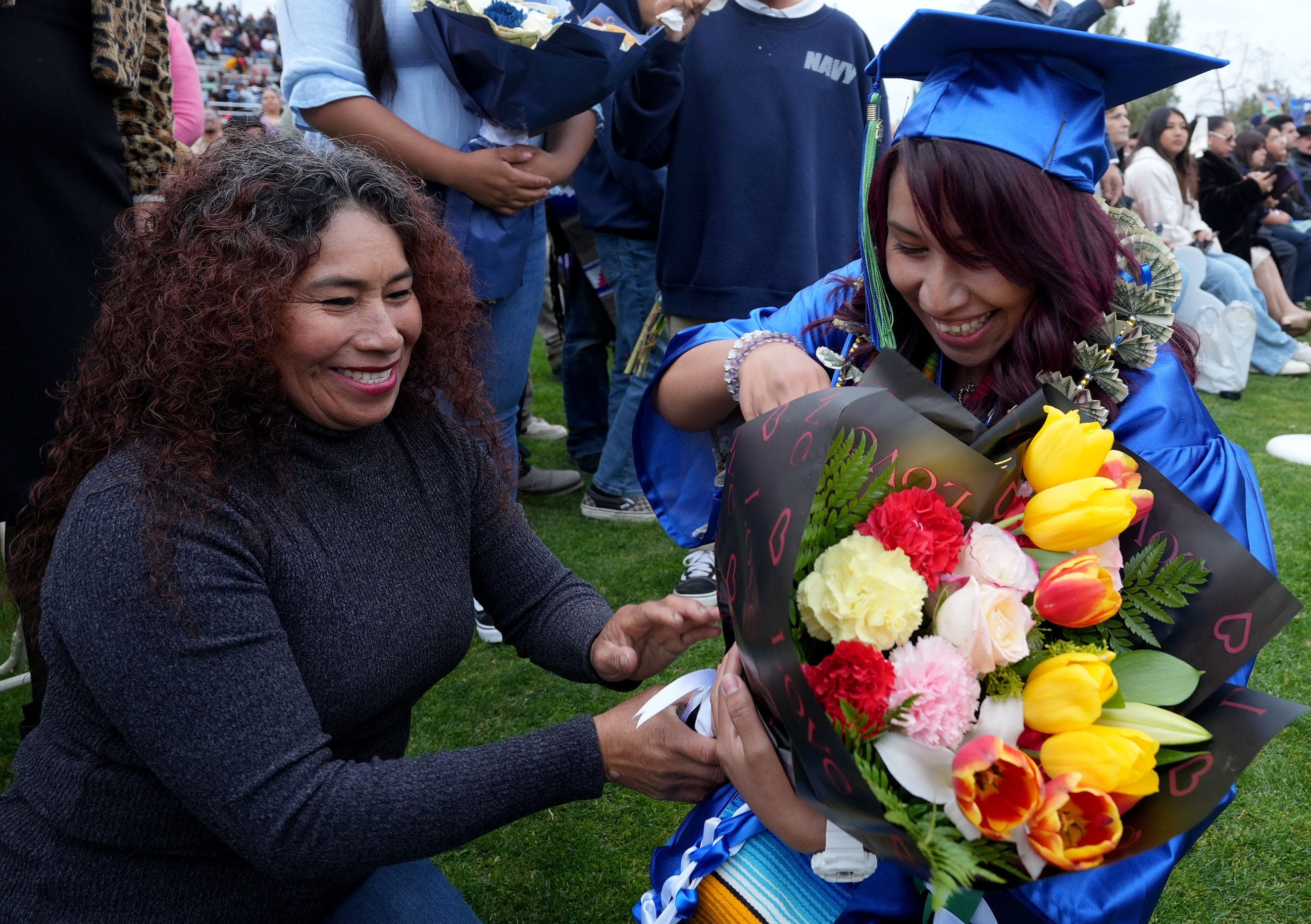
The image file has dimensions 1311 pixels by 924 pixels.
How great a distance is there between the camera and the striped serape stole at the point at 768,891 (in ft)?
5.03

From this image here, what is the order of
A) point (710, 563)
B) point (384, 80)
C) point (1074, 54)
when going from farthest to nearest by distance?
point (710, 563) → point (384, 80) → point (1074, 54)

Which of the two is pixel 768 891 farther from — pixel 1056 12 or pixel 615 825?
pixel 1056 12

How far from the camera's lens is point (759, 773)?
55.8 inches

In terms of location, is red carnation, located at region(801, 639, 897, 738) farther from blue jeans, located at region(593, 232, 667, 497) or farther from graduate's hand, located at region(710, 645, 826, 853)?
blue jeans, located at region(593, 232, 667, 497)

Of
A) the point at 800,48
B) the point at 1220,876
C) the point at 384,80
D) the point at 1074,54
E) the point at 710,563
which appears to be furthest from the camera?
the point at 710,563

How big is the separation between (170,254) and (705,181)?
2.32 metres

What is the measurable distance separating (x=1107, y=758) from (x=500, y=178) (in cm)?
239

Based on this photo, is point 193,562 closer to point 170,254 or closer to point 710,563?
point 170,254

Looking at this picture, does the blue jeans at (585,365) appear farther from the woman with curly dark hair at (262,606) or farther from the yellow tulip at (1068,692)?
the yellow tulip at (1068,692)

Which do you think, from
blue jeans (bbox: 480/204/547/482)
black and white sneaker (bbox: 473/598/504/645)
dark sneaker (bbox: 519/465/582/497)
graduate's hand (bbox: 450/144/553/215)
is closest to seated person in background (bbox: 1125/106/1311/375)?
dark sneaker (bbox: 519/465/582/497)

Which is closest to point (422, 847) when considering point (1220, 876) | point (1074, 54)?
point (1074, 54)

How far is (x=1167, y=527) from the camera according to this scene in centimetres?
132

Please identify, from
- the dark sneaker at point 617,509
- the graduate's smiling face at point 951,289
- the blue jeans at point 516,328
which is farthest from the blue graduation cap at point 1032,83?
the dark sneaker at point 617,509

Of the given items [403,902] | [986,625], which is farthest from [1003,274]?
[403,902]
